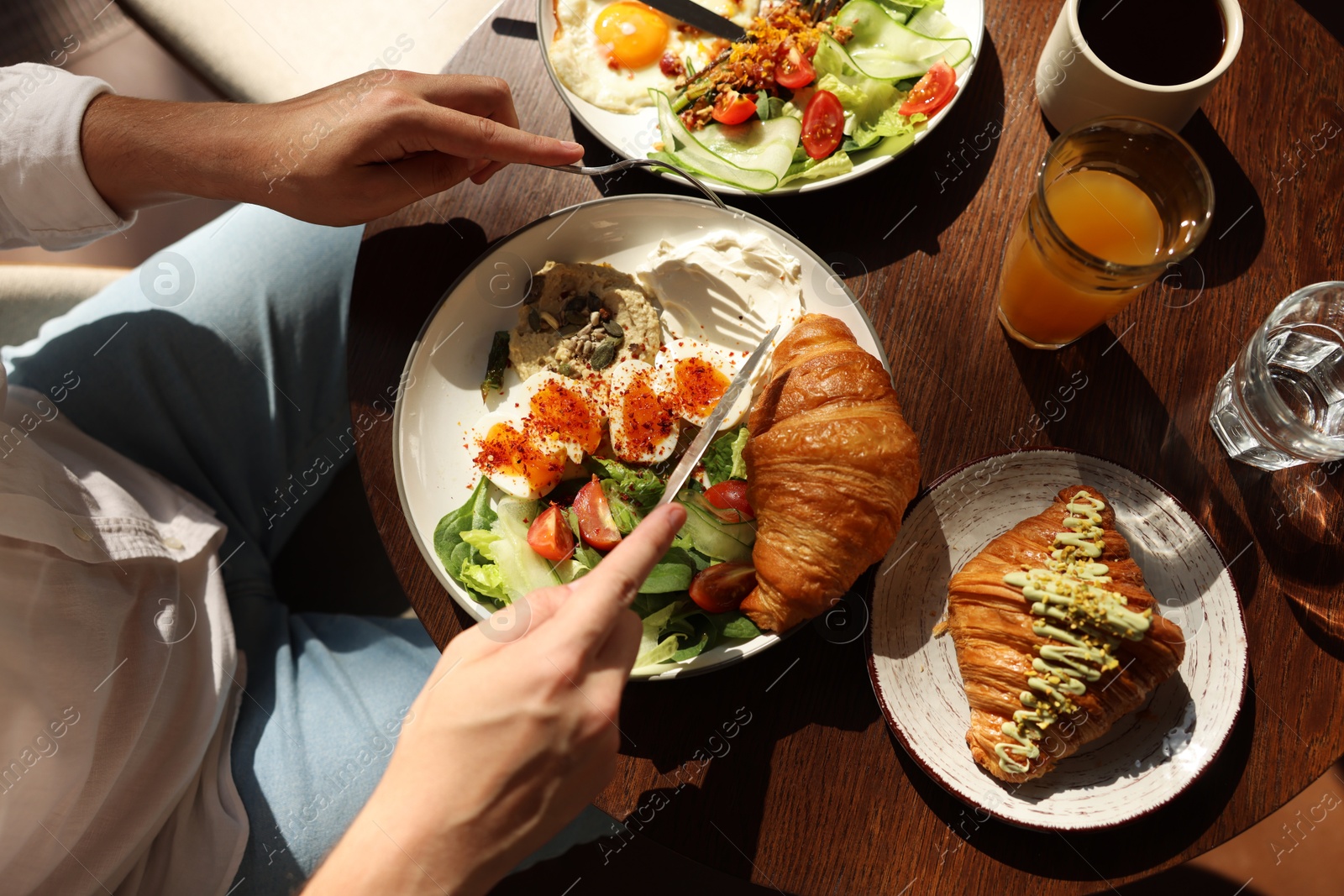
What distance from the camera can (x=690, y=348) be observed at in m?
1.53

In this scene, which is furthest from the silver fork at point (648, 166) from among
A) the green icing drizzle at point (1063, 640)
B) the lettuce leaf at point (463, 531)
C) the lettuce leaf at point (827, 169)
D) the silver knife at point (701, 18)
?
the green icing drizzle at point (1063, 640)

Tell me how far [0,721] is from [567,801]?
3.48 ft

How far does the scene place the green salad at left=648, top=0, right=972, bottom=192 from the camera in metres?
1.51

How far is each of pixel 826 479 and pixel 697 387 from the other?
13.2 inches

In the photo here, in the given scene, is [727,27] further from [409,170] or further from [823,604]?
[823,604]

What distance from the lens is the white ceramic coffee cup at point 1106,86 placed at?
4.18ft

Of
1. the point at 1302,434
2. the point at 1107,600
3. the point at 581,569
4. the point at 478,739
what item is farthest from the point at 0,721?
the point at 1302,434

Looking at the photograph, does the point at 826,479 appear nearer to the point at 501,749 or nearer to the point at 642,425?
the point at 642,425

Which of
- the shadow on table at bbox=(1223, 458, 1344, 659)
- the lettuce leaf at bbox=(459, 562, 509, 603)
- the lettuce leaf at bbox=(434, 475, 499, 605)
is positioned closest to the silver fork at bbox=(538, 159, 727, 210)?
the lettuce leaf at bbox=(434, 475, 499, 605)

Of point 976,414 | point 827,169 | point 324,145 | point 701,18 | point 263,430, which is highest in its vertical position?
point 324,145

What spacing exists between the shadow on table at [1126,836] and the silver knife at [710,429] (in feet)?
2.00

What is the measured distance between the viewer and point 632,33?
166 cm

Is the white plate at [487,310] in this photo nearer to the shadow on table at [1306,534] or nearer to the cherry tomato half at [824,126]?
the cherry tomato half at [824,126]

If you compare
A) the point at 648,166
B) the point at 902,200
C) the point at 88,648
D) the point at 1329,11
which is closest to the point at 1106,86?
the point at 902,200
